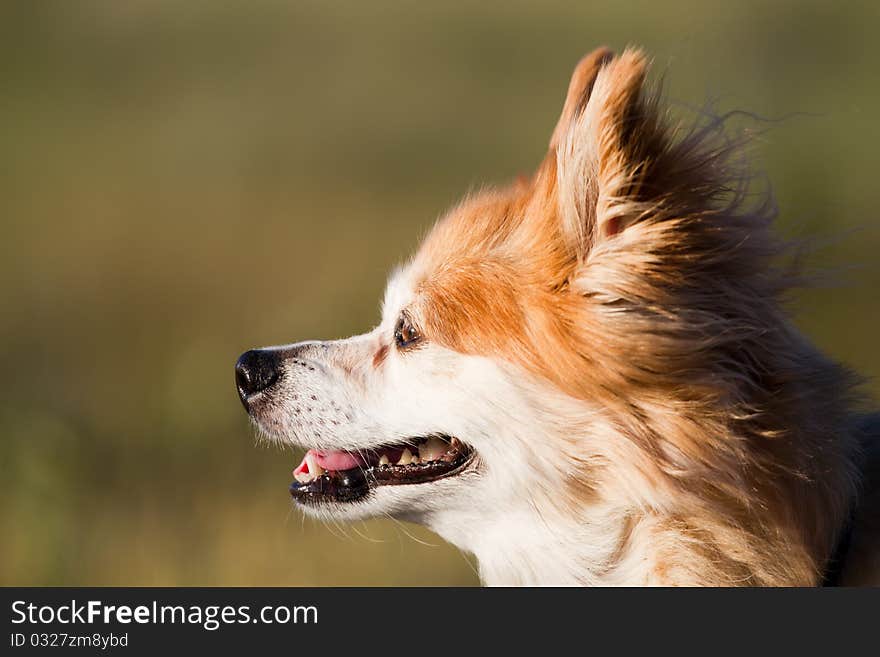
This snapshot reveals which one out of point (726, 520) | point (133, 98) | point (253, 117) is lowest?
point (726, 520)

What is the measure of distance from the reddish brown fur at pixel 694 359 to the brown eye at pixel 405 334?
637 mm

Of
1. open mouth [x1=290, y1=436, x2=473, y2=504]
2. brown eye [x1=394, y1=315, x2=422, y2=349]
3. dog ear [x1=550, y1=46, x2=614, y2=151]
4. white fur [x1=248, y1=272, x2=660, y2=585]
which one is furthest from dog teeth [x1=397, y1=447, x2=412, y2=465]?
dog ear [x1=550, y1=46, x2=614, y2=151]

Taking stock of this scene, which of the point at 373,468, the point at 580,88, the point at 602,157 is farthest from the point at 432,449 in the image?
the point at 580,88

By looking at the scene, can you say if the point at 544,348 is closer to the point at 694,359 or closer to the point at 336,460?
the point at 694,359

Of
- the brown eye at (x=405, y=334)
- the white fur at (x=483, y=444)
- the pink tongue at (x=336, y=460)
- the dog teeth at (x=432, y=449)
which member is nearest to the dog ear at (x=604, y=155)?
the white fur at (x=483, y=444)

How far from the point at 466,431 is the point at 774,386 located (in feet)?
3.34

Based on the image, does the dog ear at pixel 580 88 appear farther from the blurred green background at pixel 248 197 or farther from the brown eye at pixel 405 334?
the brown eye at pixel 405 334

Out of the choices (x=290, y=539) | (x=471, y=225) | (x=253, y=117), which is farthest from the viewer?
(x=253, y=117)

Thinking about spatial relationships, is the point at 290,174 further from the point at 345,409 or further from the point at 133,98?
the point at 345,409

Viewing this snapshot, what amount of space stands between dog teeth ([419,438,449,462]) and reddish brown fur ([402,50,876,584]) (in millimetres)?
552

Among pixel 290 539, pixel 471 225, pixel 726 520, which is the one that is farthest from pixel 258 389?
pixel 290 539

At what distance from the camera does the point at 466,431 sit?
390cm

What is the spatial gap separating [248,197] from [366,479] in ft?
38.0

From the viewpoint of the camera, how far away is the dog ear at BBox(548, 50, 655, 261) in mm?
3406
